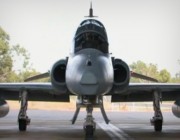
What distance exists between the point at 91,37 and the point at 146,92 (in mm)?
4340

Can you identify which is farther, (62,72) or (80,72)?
(62,72)

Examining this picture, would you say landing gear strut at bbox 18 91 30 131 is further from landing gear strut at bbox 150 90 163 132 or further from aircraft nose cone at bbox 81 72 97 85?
aircraft nose cone at bbox 81 72 97 85

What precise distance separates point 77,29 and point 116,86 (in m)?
1.69

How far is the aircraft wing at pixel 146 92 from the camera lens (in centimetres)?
1240

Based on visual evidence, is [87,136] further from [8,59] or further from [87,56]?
[8,59]

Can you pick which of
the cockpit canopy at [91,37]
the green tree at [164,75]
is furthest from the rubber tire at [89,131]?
the green tree at [164,75]

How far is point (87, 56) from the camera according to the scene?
8867 mm

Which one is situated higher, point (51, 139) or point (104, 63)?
point (104, 63)

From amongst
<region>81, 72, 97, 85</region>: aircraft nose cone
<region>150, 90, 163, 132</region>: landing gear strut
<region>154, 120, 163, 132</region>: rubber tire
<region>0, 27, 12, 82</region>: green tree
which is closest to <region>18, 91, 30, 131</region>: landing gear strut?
<region>150, 90, 163, 132</region>: landing gear strut

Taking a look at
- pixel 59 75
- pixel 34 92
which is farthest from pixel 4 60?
pixel 59 75

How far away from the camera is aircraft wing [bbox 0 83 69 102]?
40.3 ft

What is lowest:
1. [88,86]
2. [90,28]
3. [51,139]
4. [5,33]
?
[51,139]

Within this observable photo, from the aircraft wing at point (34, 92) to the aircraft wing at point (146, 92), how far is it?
1.81m

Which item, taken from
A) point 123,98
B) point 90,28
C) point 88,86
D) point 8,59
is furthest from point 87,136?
point 8,59
